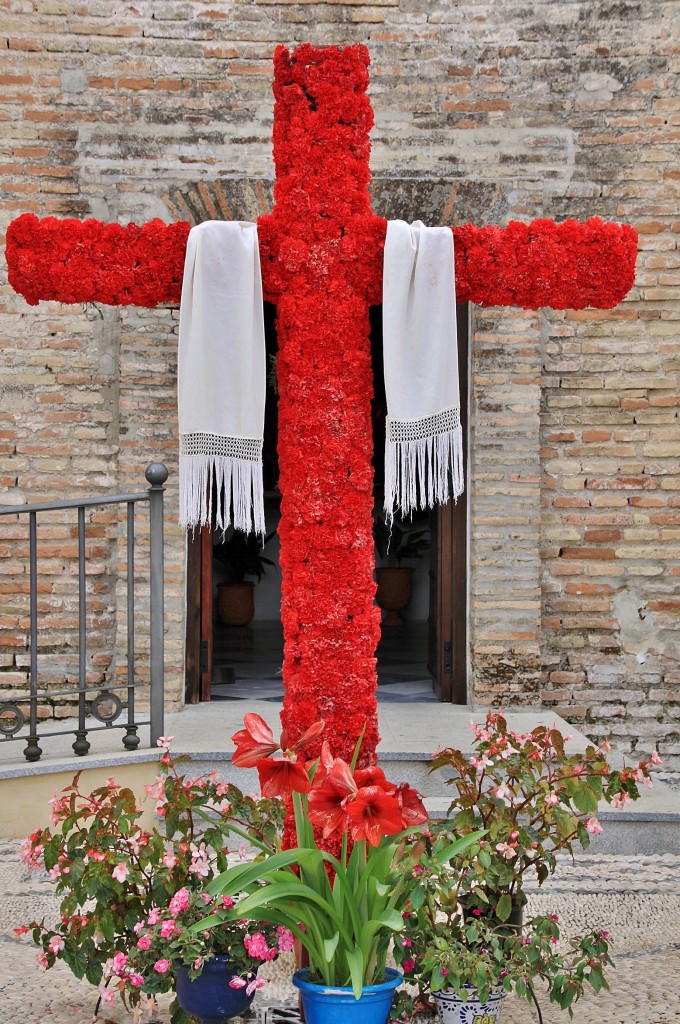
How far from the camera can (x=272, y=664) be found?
22.5ft

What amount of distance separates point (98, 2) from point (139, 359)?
1.68 meters

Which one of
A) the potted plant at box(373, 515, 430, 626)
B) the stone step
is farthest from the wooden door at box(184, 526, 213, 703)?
the potted plant at box(373, 515, 430, 626)

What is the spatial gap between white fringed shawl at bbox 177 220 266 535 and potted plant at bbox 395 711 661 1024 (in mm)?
847

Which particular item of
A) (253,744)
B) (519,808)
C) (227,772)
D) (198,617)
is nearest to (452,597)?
(198,617)

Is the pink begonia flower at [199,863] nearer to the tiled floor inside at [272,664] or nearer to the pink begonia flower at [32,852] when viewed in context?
the pink begonia flower at [32,852]

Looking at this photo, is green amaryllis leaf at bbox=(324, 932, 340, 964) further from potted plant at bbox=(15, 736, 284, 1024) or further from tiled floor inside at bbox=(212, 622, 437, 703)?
tiled floor inside at bbox=(212, 622, 437, 703)

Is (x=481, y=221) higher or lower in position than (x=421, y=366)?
higher

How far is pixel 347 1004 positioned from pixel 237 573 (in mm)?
6647

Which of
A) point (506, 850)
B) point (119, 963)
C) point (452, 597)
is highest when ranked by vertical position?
point (452, 597)

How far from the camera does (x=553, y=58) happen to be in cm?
487

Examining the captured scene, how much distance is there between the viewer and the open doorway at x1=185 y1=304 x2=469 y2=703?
5.07 meters

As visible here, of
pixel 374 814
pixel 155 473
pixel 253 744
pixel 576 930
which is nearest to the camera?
pixel 374 814

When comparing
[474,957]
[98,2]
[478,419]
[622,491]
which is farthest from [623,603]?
[98,2]

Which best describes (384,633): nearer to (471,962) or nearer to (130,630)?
(130,630)
